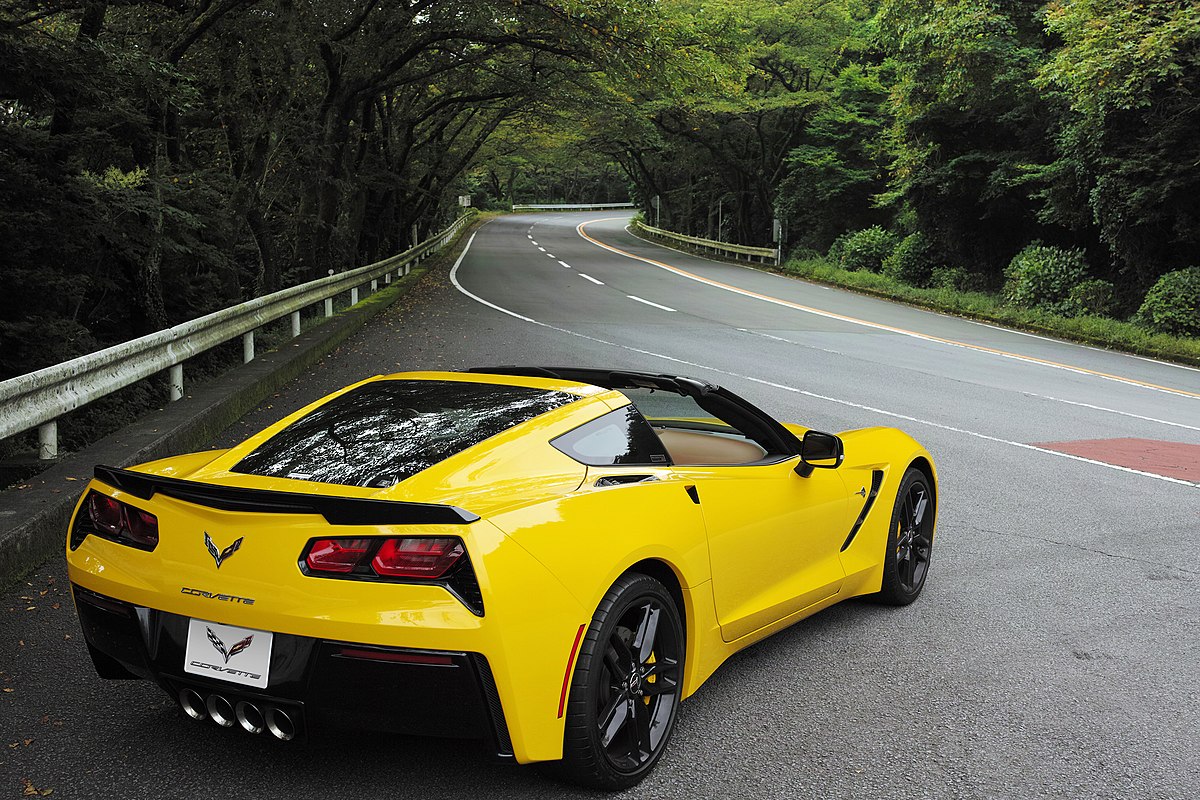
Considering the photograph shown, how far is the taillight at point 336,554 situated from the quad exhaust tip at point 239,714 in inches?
17.1

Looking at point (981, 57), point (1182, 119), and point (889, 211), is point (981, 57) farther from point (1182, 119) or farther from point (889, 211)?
point (889, 211)

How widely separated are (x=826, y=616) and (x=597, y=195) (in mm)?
109616

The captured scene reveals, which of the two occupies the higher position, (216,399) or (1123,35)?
(1123,35)

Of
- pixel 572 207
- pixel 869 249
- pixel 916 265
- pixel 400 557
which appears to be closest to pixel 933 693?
pixel 400 557

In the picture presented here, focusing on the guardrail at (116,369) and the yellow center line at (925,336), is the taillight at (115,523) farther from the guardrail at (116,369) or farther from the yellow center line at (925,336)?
the yellow center line at (925,336)

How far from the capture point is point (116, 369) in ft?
24.5

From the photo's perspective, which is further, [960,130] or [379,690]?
[960,130]

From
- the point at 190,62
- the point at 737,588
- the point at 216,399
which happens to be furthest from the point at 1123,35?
the point at 737,588

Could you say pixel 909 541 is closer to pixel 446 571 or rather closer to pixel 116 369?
pixel 446 571

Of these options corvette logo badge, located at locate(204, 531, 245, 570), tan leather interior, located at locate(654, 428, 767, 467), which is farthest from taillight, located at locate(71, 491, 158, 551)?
tan leather interior, located at locate(654, 428, 767, 467)

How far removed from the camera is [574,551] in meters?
3.12

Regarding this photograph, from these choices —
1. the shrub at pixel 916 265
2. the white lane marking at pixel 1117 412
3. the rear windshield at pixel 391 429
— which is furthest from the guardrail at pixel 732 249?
the rear windshield at pixel 391 429

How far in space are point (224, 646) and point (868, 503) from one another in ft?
10.2

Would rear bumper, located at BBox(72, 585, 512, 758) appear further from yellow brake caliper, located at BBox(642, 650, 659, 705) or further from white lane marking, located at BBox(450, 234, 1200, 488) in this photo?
white lane marking, located at BBox(450, 234, 1200, 488)
